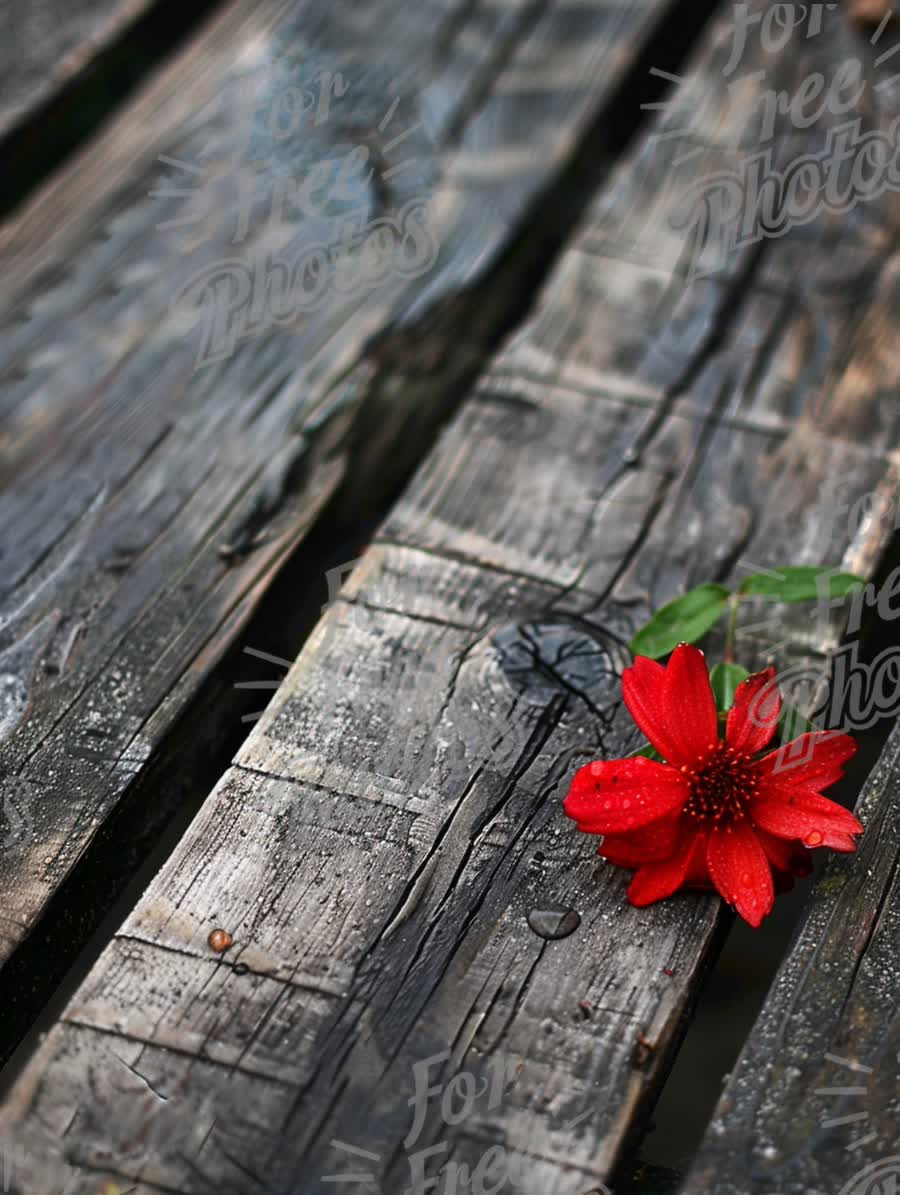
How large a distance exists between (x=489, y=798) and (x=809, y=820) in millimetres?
371

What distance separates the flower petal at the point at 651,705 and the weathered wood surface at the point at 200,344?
1.97 feet

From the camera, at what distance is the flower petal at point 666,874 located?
154 cm

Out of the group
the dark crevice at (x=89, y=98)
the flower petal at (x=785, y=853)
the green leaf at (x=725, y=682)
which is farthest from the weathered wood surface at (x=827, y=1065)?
Answer: the dark crevice at (x=89, y=98)

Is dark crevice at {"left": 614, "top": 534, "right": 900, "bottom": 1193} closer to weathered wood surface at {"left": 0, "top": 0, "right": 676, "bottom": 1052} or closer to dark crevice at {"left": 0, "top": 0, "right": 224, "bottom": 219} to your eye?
weathered wood surface at {"left": 0, "top": 0, "right": 676, "bottom": 1052}

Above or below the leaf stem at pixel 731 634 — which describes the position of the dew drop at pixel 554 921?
below

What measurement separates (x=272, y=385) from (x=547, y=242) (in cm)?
78

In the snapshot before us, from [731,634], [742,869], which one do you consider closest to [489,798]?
[742,869]

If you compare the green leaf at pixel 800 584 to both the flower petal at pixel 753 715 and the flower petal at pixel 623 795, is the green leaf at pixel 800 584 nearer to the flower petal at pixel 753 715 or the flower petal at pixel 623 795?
the flower petal at pixel 753 715

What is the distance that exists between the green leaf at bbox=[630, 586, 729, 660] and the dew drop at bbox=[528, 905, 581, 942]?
0.39m

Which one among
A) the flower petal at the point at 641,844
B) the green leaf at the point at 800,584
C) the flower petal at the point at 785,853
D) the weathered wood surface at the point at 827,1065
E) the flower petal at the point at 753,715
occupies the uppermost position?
the green leaf at the point at 800,584

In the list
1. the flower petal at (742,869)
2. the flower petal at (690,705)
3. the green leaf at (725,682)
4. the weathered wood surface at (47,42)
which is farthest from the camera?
the weathered wood surface at (47,42)

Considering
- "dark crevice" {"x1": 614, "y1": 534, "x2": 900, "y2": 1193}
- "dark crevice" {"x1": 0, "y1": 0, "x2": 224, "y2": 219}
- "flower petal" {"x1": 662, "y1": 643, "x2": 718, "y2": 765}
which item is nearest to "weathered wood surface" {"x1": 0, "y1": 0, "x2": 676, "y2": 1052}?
"dark crevice" {"x1": 0, "y1": 0, "x2": 224, "y2": 219}

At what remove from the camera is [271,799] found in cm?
168

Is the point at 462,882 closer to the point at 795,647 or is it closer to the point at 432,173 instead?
the point at 795,647
